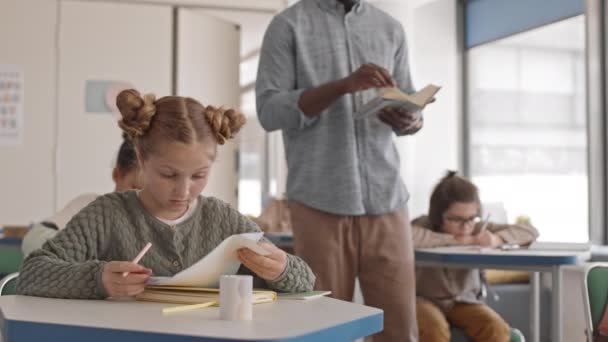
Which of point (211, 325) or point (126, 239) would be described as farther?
point (126, 239)

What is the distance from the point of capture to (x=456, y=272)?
11.1 ft

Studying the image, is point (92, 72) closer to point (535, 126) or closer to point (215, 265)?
point (535, 126)

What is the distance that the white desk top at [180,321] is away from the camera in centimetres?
114

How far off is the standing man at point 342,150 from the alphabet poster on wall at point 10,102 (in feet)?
13.9

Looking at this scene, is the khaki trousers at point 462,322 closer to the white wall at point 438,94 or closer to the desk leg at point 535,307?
the desk leg at point 535,307

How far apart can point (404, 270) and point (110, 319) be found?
124 cm

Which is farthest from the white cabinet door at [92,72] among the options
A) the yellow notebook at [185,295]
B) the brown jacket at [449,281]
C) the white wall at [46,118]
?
the yellow notebook at [185,295]

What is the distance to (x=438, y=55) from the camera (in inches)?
263

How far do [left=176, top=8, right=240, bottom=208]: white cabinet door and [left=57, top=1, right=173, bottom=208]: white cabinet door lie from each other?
0.96 ft

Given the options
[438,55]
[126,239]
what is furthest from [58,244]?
[438,55]

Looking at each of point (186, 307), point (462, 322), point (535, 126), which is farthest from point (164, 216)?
point (535, 126)

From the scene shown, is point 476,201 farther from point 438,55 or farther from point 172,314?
point 438,55

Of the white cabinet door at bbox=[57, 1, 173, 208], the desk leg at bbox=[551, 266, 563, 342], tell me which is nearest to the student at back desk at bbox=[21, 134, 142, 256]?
the desk leg at bbox=[551, 266, 563, 342]

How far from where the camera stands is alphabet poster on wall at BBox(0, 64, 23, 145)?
6180 mm
